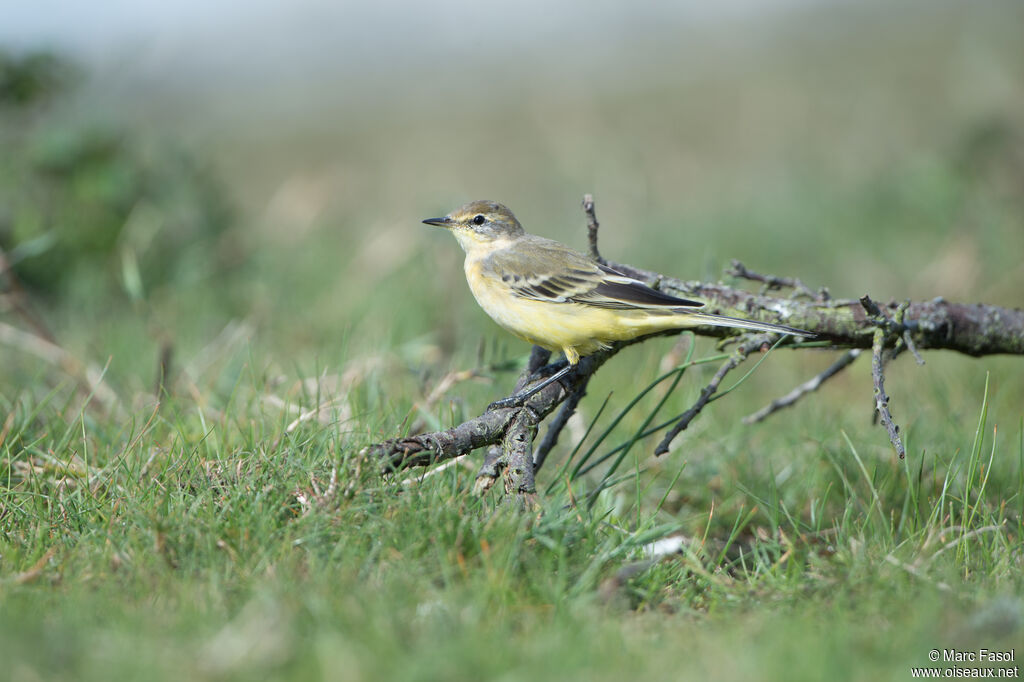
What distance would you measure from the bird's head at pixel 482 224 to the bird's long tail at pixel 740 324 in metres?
2.00

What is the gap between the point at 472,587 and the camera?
279 centimetres

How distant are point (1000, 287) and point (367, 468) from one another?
6.31 metres

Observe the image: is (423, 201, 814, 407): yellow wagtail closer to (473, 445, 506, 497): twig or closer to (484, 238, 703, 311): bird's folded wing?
(484, 238, 703, 311): bird's folded wing

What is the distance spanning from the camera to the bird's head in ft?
18.7

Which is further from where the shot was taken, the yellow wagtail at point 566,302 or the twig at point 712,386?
the yellow wagtail at point 566,302

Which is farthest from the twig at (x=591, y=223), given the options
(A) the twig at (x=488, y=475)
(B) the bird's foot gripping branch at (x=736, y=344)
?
(A) the twig at (x=488, y=475)

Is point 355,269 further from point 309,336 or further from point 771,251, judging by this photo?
point 771,251

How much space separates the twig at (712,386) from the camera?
3523 mm

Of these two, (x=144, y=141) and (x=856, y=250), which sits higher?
(x=144, y=141)

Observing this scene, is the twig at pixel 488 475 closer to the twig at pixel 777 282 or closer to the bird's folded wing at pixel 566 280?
the bird's folded wing at pixel 566 280

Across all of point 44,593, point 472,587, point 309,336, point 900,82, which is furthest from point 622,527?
point 900,82

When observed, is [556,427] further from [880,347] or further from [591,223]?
[880,347]

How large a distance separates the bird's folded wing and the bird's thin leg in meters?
0.60

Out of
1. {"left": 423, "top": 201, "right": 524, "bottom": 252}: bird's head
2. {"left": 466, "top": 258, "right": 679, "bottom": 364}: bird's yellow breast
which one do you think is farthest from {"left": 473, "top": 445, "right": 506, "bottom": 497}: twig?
{"left": 423, "top": 201, "right": 524, "bottom": 252}: bird's head
